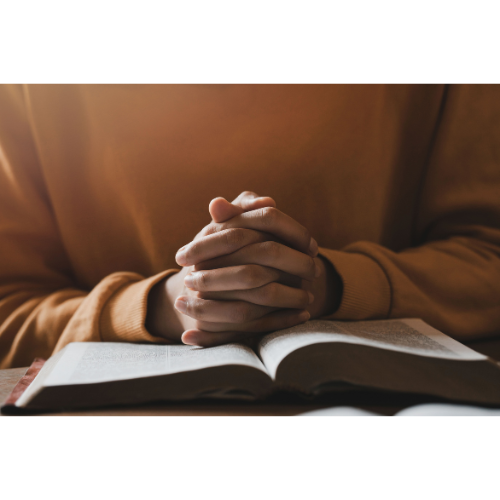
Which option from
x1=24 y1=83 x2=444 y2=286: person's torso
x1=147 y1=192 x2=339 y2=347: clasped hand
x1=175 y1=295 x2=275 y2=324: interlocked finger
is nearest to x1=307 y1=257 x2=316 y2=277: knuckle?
x1=147 y1=192 x2=339 y2=347: clasped hand

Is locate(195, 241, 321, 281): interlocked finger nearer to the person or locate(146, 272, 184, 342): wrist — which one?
locate(146, 272, 184, 342): wrist

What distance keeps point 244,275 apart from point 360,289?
0.23 m

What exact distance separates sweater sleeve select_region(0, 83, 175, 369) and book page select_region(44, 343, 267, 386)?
0.12m

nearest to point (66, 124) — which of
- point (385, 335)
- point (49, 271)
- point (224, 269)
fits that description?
point (49, 271)

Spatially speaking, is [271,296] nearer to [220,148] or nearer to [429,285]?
[429,285]

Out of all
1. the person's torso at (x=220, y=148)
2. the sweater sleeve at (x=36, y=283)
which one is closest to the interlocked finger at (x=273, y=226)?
the sweater sleeve at (x=36, y=283)

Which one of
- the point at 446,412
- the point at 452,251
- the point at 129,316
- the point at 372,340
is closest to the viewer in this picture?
the point at 446,412

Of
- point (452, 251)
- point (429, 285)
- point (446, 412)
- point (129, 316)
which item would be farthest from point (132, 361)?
point (452, 251)

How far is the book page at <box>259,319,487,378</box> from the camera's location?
1.41 ft

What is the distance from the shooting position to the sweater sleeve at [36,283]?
2.30ft

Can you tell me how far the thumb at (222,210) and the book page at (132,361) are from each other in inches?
7.4

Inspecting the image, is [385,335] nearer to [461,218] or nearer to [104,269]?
[461,218]

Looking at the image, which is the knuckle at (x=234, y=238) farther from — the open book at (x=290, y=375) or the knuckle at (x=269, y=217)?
the open book at (x=290, y=375)

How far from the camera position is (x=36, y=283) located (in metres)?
0.97
